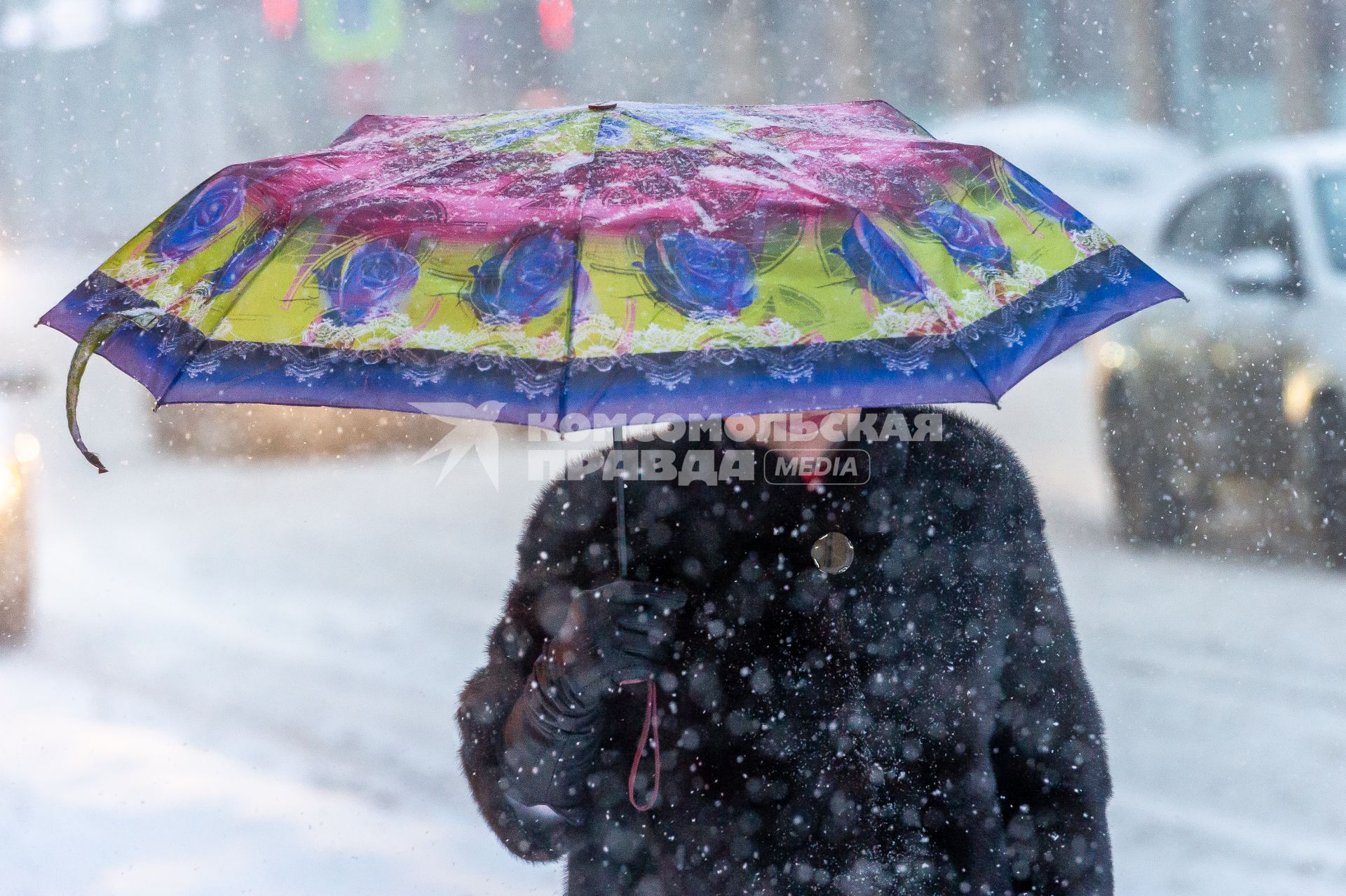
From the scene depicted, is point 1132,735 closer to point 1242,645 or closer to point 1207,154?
point 1242,645

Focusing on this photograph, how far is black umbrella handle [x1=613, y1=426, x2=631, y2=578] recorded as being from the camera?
177cm

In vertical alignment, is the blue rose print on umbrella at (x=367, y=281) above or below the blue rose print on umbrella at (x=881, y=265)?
below

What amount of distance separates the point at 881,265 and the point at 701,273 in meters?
0.21

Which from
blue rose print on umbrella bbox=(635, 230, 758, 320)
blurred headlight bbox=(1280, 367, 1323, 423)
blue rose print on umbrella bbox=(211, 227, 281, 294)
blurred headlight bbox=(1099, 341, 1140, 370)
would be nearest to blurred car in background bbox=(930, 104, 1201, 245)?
blurred headlight bbox=(1099, 341, 1140, 370)

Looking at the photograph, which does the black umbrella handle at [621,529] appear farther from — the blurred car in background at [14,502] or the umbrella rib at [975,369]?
the blurred car in background at [14,502]

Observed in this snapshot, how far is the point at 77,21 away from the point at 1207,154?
42.1 feet

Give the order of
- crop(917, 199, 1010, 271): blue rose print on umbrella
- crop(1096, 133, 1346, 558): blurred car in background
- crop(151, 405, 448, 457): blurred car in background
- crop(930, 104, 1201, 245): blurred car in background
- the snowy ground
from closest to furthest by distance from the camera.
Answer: crop(917, 199, 1010, 271): blue rose print on umbrella, the snowy ground, crop(1096, 133, 1346, 558): blurred car in background, crop(151, 405, 448, 457): blurred car in background, crop(930, 104, 1201, 245): blurred car in background

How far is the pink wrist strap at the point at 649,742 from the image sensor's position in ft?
5.73

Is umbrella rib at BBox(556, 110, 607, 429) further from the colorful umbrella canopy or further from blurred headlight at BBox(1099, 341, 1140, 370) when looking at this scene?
blurred headlight at BBox(1099, 341, 1140, 370)

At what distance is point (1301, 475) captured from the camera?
686cm

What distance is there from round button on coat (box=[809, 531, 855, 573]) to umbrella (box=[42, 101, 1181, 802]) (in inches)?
13.3

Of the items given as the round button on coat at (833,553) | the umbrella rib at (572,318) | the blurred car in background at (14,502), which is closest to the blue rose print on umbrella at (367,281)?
the umbrella rib at (572,318)

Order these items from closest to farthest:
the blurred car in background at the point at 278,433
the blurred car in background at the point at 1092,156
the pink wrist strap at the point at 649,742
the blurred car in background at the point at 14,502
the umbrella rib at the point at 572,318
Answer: the umbrella rib at the point at 572,318 → the pink wrist strap at the point at 649,742 → the blurred car in background at the point at 14,502 → the blurred car in background at the point at 278,433 → the blurred car in background at the point at 1092,156

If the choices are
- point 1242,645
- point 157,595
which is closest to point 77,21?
point 157,595
